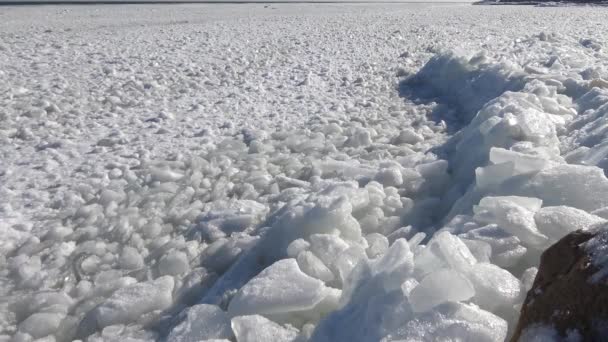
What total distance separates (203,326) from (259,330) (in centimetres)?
25

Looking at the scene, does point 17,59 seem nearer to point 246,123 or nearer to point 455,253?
point 246,123

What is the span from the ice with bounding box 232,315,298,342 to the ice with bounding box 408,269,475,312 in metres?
0.51

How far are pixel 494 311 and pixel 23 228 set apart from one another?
240cm

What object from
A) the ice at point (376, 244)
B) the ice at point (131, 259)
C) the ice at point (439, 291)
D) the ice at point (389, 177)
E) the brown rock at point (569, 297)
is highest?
the brown rock at point (569, 297)

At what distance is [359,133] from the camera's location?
4094 mm

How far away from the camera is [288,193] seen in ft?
10.5

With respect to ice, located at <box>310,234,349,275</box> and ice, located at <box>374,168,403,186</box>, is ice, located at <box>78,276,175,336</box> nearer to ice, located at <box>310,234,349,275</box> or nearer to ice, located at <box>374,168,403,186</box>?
ice, located at <box>310,234,349,275</box>

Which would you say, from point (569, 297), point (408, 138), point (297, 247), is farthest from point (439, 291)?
point (408, 138)

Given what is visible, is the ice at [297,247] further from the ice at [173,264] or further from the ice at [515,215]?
the ice at [515,215]

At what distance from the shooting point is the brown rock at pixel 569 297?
1.29 m

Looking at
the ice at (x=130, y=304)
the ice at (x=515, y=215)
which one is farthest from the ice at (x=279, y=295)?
the ice at (x=515, y=215)

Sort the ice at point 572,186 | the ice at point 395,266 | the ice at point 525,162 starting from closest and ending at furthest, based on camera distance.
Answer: the ice at point 395,266 → the ice at point 572,186 → the ice at point 525,162

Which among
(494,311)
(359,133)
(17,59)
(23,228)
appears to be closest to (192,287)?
(23,228)

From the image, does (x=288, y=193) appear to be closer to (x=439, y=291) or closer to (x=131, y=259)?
(x=131, y=259)
